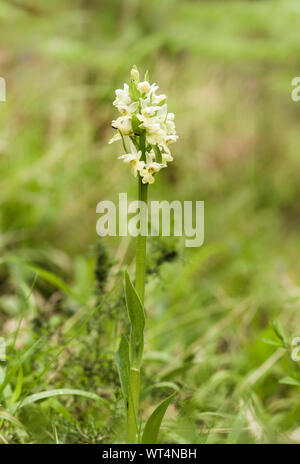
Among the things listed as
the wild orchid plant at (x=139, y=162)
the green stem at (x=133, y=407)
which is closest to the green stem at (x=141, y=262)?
the wild orchid plant at (x=139, y=162)

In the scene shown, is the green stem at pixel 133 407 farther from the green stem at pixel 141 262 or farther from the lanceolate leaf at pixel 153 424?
the green stem at pixel 141 262

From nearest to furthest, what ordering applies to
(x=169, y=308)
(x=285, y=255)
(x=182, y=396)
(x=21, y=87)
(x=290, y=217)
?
(x=182, y=396), (x=169, y=308), (x=285, y=255), (x=21, y=87), (x=290, y=217)

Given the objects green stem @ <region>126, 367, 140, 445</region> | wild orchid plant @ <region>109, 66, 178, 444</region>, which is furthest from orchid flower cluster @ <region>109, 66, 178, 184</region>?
green stem @ <region>126, 367, 140, 445</region>

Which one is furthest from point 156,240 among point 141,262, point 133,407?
point 133,407

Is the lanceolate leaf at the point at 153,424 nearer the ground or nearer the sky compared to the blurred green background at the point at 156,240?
nearer the ground

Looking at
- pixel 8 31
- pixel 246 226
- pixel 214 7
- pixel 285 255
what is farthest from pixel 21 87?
pixel 285 255

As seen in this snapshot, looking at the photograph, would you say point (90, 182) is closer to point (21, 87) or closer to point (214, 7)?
point (21, 87)

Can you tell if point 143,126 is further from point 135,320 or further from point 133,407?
point 133,407
